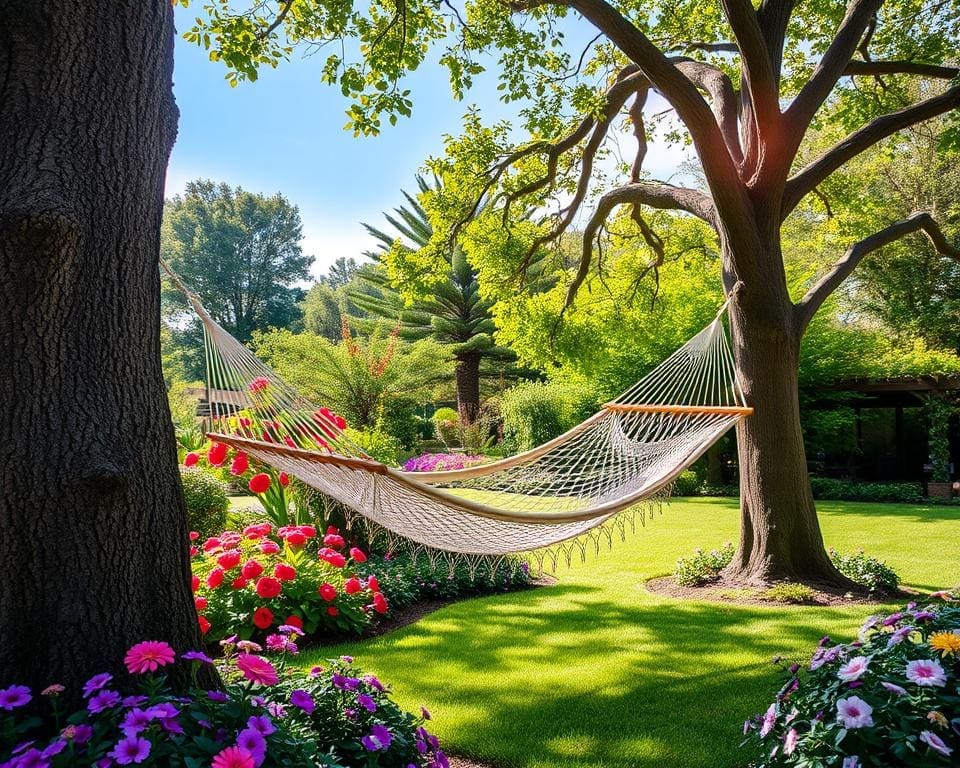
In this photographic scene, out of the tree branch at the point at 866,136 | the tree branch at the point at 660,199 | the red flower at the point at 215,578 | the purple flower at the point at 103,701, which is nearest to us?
the purple flower at the point at 103,701

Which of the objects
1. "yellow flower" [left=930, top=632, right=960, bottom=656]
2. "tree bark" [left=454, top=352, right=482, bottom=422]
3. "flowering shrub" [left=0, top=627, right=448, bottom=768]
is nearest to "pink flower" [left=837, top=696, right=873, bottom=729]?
"yellow flower" [left=930, top=632, right=960, bottom=656]

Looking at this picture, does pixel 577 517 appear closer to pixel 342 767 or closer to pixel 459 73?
pixel 342 767

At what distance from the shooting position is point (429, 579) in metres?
4.09

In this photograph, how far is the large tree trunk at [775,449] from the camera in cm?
381

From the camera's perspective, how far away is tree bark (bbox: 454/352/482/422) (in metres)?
13.3

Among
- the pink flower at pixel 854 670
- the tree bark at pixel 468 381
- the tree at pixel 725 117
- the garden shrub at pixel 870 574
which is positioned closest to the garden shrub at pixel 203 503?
the tree at pixel 725 117

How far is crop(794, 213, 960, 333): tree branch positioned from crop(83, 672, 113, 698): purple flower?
3823 mm

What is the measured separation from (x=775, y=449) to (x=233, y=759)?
3.45 metres

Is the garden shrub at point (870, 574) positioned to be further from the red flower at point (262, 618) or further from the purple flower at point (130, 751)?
the purple flower at point (130, 751)

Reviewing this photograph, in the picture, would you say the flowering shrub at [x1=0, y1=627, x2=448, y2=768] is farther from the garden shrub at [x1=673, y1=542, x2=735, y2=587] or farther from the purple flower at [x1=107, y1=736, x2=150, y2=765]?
the garden shrub at [x1=673, y1=542, x2=735, y2=587]

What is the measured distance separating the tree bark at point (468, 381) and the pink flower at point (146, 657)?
12053 millimetres

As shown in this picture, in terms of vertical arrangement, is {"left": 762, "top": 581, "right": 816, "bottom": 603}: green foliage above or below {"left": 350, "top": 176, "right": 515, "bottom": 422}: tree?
below

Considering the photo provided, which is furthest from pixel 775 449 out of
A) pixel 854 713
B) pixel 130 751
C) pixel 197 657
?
pixel 130 751

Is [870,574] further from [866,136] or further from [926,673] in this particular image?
[926,673]
